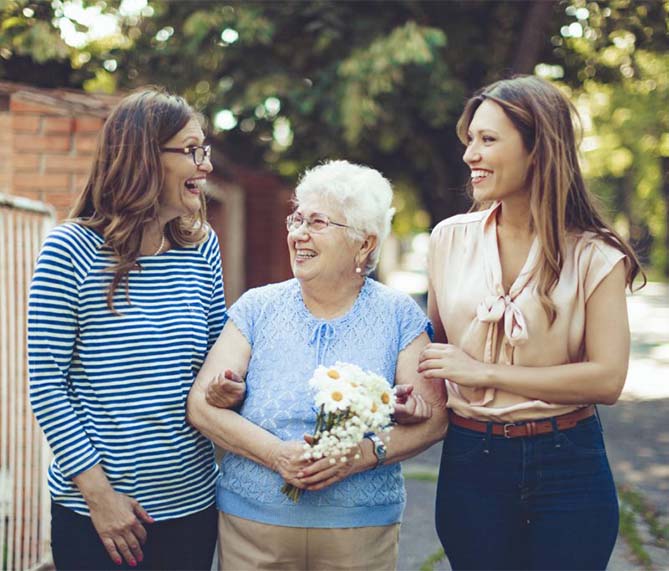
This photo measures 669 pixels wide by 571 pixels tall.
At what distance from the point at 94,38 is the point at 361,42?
9.76ft

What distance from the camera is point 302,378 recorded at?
2771 mm

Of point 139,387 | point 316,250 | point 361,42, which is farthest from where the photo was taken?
point 361,42

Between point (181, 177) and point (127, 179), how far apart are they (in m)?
0.19

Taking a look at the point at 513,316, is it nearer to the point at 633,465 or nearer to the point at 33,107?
the point at 33,107

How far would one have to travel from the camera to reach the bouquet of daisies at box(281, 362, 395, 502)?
2.46 meters

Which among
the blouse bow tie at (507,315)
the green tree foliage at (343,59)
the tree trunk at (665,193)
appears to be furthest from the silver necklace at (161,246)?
the tree trunk at (665,193)

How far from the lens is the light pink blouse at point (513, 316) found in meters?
2.63

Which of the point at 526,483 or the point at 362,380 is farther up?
the point at 362,380

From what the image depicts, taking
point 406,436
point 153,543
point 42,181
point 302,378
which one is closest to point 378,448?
point 406,436

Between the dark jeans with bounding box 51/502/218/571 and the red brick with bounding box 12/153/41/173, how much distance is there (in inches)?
123

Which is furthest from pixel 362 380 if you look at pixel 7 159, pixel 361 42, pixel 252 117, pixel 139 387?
pixel 252 117

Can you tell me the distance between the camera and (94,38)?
9.12 meters

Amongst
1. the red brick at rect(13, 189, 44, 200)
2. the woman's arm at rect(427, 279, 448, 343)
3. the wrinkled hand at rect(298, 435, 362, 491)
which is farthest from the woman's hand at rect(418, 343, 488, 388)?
the red brick at rect(13, 189, 44, 200)

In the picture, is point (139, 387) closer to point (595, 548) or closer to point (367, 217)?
point (367, 217)
